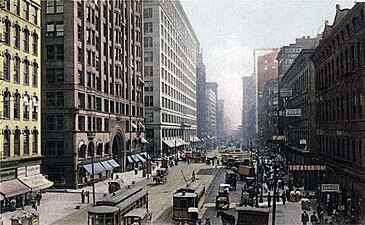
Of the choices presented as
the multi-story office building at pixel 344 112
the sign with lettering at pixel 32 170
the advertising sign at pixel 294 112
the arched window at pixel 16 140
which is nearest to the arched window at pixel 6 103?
the arched window at pixel 16 140

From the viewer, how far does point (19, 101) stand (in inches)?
1629

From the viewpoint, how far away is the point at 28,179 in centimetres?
4319

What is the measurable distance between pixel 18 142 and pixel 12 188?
14.8ft

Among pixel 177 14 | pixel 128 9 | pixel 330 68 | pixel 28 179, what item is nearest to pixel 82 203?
pixel 28 179

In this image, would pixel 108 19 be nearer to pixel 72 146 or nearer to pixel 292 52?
pixel 72 146

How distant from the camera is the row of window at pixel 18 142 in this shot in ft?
128

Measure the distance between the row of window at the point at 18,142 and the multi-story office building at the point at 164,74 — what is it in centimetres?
6045

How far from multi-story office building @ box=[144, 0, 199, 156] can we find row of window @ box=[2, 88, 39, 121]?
61299 millimetres

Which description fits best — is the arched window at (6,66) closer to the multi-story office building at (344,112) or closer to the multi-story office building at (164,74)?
the multi-story office building at (344,112)

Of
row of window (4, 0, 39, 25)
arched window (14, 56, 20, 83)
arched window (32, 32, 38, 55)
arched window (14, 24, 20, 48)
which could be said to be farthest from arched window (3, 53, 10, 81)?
arched window (32, 32, 38, 55)

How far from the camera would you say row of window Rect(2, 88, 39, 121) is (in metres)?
39.2

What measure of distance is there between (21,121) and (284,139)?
146 ft

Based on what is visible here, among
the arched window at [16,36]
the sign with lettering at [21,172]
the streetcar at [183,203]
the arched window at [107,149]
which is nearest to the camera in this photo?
the streetcar at [183,203]

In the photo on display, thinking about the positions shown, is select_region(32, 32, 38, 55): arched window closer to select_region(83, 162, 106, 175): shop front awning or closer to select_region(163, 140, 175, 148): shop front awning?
select_region(83, 162, 106, 175): shop front awning
